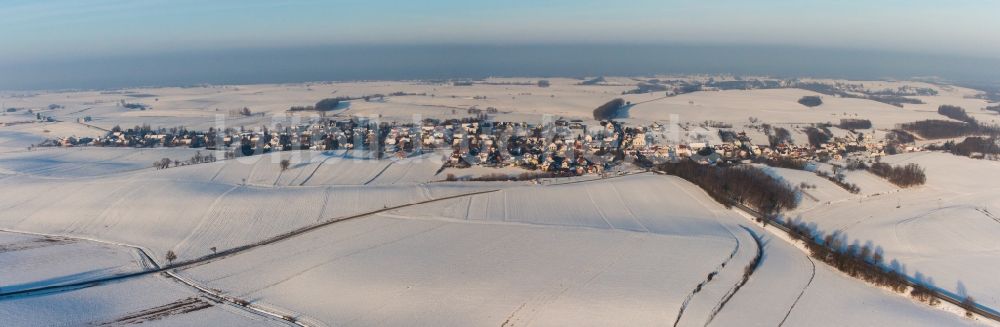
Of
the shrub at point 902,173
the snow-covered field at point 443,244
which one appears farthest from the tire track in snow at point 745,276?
the shrub at point 902,173

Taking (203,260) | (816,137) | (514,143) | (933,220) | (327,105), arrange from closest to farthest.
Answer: (203,260)
(933,220)
(514,143)
(816,137)
(327,105)

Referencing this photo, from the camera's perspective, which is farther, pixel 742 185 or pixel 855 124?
pixel 855 124

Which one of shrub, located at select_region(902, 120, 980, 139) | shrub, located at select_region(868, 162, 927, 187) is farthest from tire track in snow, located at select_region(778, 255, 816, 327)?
shrub, located at select_region(902, 120, 980, 139)

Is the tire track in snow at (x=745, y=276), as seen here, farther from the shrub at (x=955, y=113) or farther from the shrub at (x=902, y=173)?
the shrub at (x=955, y=113)

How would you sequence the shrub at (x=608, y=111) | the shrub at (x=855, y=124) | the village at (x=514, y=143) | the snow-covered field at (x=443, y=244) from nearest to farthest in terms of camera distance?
the snow-covered field at (x=443, y=244) < the village at (x=514, y=143) < the shrub at (x=855, y=124) < the shrub at (x=608, y=111)

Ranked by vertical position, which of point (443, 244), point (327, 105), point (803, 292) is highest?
point (327, 105)

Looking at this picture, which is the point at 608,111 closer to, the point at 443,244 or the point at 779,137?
the point at 779,137

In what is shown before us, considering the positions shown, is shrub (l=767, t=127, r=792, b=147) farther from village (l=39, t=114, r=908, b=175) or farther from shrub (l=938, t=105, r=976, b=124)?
shrub (l=938, t=105, r=976, b=124)

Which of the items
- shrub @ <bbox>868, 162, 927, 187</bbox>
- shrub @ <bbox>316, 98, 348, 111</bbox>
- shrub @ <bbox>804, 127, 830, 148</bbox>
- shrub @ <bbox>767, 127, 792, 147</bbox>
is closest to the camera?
shrub @ <bbox>868, 162, 927, 187</bbox>

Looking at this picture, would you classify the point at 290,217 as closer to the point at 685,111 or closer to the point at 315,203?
the point at 315,203

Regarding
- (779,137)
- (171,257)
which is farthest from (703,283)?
(779,137)
